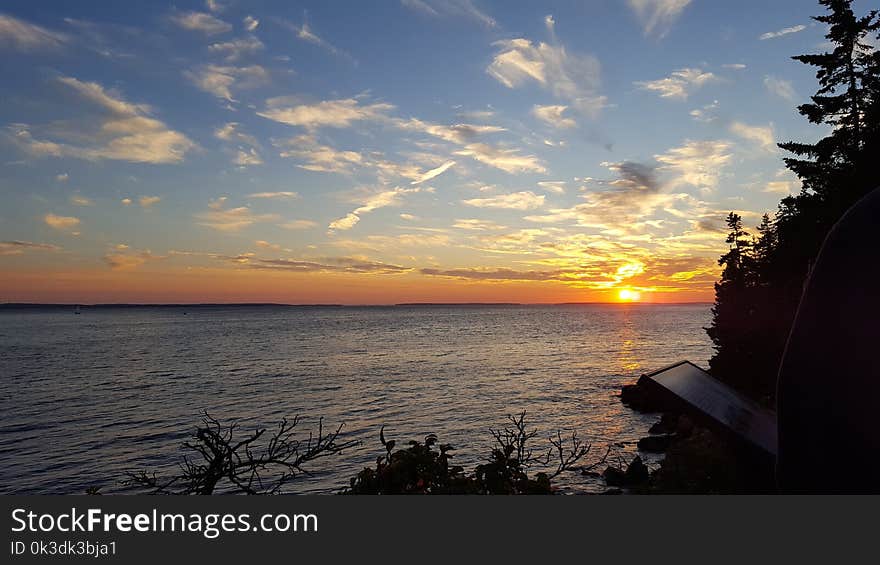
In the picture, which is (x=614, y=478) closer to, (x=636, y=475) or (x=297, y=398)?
(x=636, y=475)

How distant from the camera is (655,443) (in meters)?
34.7

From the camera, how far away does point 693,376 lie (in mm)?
15867

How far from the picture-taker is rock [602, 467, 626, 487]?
87.1 feet

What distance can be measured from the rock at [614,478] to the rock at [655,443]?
8381 mm

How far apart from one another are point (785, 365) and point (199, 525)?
1800 mm

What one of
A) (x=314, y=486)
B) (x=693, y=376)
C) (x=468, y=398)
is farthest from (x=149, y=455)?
(x=693, y=376)

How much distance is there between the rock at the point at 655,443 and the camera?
34.2 metres

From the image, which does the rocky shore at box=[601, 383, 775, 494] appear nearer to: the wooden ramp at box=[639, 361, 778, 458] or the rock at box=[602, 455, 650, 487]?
the rock at box=[602, 455, 650, 487]

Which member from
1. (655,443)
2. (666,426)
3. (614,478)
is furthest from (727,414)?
(666,426)

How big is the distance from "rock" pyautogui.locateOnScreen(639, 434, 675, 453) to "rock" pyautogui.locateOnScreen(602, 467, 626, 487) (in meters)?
8.38

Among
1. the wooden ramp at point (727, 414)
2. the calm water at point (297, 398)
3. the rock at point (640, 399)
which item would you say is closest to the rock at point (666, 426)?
the calm water at point (297, 398)

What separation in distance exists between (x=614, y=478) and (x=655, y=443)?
31.1 feet

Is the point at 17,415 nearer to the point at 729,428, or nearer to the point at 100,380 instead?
the point at 100,380

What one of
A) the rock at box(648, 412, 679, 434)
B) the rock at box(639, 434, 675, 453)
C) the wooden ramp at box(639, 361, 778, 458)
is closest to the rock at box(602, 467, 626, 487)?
the rock at box(639, 434, 675, 453)
